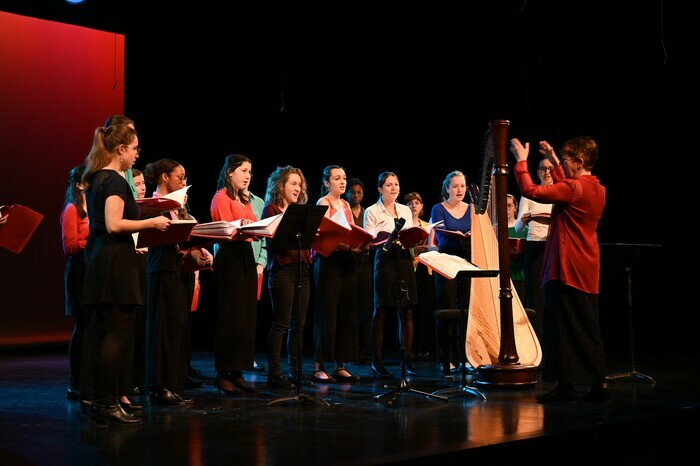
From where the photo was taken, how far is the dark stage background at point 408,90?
756cm

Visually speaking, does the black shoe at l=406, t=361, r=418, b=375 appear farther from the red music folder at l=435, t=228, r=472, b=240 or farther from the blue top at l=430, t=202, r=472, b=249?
the red music folder at l=435, t=228, r=472, b=240

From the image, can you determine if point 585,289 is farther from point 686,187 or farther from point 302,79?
point 302,79

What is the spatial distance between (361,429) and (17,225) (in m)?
2.20

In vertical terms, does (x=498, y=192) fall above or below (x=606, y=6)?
below

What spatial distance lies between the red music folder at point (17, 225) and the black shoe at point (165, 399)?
109 centimetres

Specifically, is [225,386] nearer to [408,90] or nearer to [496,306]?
[496,306]

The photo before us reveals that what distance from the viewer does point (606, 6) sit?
7434 mm

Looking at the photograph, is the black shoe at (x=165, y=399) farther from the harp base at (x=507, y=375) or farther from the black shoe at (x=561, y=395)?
the black shoe at (x=561, y=395)

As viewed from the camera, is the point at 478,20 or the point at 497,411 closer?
the point at 497,411

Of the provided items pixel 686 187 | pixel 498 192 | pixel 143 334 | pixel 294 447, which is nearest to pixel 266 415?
pixel 294 447

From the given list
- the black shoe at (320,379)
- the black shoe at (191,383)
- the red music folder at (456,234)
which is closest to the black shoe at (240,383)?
the black shoe at (191,383)

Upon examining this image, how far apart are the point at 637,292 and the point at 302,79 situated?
13.5ft

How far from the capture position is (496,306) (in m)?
5.38

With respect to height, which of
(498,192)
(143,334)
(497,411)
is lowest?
(497,411)
